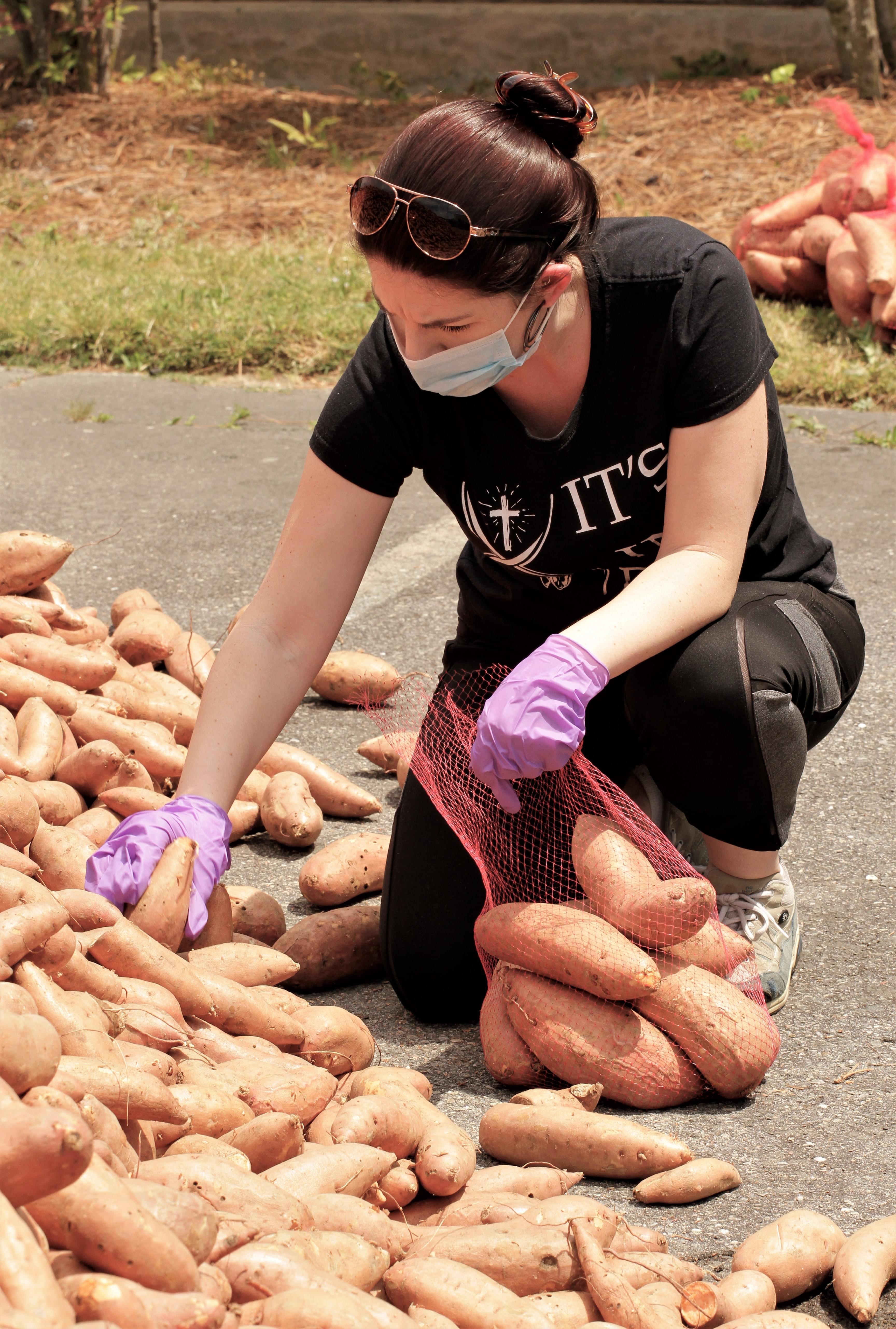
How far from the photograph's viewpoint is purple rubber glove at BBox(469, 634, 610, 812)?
6.29ft

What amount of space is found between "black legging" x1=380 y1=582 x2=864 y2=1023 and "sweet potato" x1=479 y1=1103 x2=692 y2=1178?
0.44 m

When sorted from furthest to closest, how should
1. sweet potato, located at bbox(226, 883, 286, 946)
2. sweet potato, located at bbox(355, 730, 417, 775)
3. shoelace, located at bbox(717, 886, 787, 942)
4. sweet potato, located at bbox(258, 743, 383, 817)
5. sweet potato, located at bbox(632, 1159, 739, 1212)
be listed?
sweet potato, located at bbox(355, 730, 417, 775)
sweet potato, located at bbox(258, 743, 383, 817)
sweet potato, located at bbox(226, 883, 286, 946)
shoelace, located at bbox(717, 886, 787, 942)
sweet potato, located at bbox(632, 1159, 739, 1212)

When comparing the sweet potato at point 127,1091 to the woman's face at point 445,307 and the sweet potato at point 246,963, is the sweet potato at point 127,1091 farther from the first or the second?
the woman's face at point 445,307

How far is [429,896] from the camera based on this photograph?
2.22 meters

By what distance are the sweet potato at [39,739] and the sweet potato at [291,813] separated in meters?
0.42

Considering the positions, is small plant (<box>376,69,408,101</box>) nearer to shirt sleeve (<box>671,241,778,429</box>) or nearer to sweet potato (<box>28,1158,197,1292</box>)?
shirt sleeve (<box>671,241,778,429</box>)

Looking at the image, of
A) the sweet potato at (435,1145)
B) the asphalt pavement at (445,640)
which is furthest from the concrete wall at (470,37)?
the sweet potato at (435,1145)

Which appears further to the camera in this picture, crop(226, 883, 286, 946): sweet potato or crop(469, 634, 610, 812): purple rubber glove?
crop(226, 883, 286, 946): sweet potato

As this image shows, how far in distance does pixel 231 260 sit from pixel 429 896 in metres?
5.14

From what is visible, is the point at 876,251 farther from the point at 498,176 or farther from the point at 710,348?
the point at 498,176

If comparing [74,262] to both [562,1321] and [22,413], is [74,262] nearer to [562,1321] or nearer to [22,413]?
[22,413]

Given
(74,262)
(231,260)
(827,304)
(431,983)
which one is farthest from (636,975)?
(74,262)

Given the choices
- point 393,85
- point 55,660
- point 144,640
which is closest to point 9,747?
point 55,660

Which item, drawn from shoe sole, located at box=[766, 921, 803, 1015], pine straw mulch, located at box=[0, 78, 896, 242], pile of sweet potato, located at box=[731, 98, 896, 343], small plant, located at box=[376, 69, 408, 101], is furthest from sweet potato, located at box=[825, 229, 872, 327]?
small plant, located at box=[376, 69, 408, 101]
